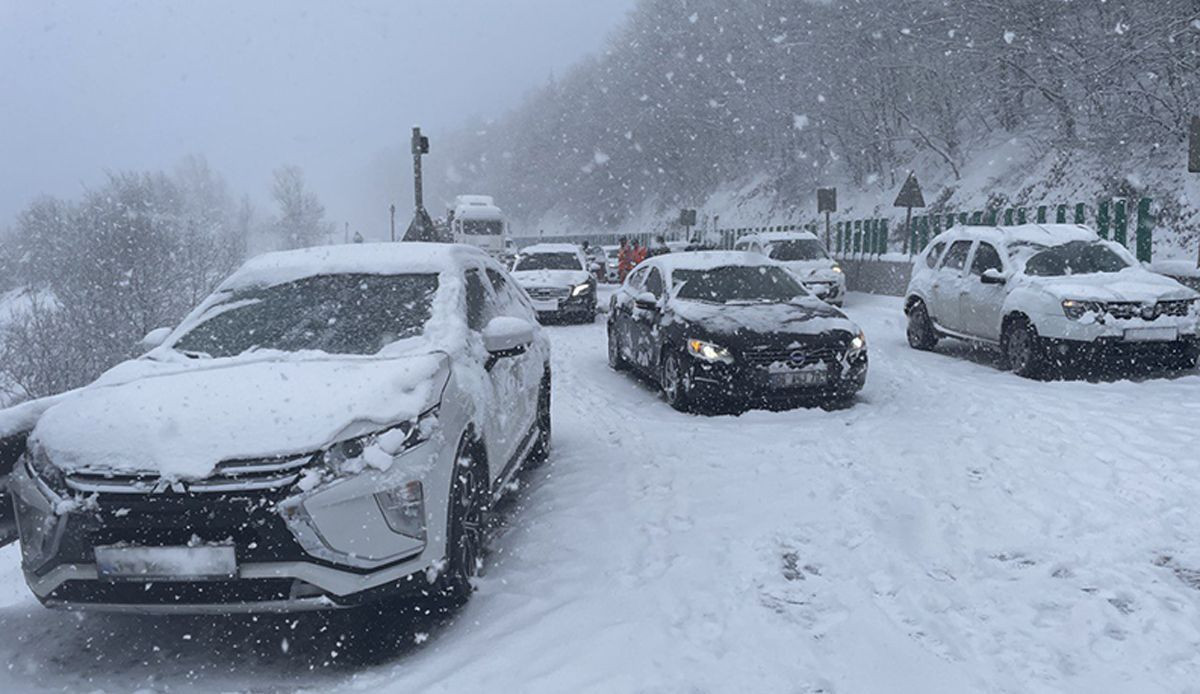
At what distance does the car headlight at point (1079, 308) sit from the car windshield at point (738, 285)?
274 centimetres

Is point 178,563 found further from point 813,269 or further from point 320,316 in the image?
point 813,269

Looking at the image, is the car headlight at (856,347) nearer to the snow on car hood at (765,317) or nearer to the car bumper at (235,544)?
the snow on car hood at (765,317)

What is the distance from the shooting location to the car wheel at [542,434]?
23.6 feet

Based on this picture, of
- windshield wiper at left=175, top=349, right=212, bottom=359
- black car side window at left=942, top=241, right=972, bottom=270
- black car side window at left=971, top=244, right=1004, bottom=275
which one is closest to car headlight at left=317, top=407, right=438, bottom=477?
windshield wiper at left=175, top=349, right=212, bottom=359

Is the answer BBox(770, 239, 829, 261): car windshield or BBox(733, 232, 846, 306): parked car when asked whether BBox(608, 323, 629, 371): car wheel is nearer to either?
BBox(733, 232, 846, 306): parked car

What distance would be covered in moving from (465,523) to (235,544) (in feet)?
3.74

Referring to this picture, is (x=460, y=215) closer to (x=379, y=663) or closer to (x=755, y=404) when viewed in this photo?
(x=755, y=404)

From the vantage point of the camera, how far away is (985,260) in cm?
1191

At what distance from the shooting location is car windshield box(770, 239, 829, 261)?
20.6 m

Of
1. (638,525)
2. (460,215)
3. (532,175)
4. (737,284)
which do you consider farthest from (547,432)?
(532,175)

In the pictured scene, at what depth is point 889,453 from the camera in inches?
282

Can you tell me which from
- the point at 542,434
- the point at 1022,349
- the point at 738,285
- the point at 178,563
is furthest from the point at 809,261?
the point at 178,563

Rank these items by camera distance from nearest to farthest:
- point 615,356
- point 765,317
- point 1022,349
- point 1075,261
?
1. point 765,317
2. point 1022,349
3. point 1075,261
4. point 615,356

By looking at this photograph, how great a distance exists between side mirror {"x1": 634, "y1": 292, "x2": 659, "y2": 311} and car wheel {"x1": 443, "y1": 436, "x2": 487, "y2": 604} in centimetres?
540
